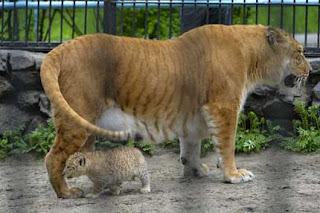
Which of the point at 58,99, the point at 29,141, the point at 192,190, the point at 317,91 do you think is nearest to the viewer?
the point at 58,99

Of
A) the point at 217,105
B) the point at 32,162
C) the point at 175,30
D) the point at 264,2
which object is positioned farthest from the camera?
the point at 175,30

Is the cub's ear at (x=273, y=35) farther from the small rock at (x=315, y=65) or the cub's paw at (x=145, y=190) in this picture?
the cub's paw at (x=145, y=190)

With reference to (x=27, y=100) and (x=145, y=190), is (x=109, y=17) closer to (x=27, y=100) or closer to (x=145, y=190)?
(x=27, y=100)

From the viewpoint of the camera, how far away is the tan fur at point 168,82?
6809 millimetres

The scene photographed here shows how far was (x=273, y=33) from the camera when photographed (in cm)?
768

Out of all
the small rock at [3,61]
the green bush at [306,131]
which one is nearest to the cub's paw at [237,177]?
the green bush at [306,131]

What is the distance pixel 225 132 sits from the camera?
287 inches

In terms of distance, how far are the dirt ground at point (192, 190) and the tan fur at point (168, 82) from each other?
23 centimetres

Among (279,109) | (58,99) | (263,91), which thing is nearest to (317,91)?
(279,109)

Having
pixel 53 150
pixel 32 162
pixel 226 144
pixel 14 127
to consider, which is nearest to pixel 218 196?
pixel 226 144

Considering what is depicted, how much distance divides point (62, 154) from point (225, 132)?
53.9 inches

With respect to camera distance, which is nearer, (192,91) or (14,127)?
(192,91)

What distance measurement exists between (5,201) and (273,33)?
2667mm

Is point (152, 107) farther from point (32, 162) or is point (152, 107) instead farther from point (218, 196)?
point (32, 162)
